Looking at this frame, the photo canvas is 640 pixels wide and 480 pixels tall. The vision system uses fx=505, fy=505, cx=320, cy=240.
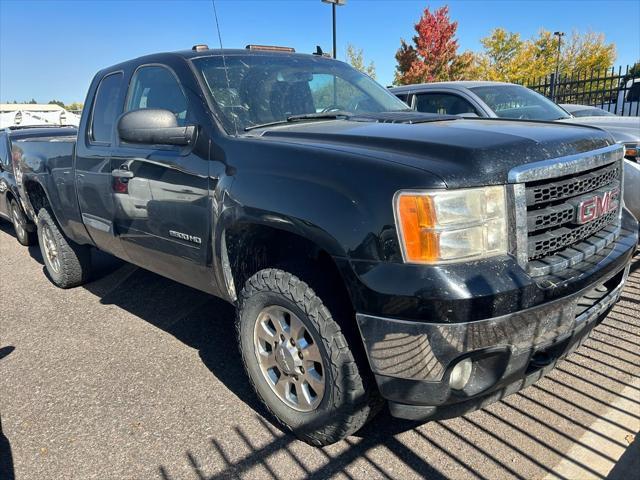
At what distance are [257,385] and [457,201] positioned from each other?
1.47 metres

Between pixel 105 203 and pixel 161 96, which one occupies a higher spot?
pixel 161 96

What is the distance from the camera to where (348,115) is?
10.4 ft

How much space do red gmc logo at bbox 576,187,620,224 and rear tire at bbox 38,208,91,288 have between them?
4.50m

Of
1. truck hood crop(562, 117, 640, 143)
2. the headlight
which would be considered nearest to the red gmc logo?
the headlight

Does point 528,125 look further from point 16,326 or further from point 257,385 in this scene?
point 16,326

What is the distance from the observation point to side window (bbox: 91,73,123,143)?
12.6 feet

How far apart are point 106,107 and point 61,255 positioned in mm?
1740

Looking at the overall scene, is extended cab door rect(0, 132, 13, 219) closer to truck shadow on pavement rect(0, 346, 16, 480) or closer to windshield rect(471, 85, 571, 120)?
truck shadow on pavement rect(0, 346, 16, 480)

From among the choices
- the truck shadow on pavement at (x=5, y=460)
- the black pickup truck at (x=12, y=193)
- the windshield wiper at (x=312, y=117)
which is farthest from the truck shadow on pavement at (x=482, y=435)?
the black pickup truck at (x=12, y=193)

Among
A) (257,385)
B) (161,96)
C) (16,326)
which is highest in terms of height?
(161,96)

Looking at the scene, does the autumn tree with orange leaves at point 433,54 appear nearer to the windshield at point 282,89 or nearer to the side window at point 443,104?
the side window at point 443,104

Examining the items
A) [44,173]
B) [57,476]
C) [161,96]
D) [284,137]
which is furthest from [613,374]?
[44,173]

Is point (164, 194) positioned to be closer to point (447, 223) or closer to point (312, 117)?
point (312, 117)

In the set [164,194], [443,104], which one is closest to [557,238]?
[164,194]
